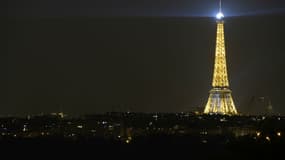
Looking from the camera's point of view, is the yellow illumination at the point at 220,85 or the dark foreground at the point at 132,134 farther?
the yellow illumination at the point at 220,85

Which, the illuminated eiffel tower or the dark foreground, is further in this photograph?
the illuminated eiffel tower

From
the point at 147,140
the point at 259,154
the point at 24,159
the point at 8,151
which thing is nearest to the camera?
the point at 259,154

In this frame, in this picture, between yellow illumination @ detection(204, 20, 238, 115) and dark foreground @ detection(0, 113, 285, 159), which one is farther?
yellow illumination @ detection(204, 20, 238, 115)

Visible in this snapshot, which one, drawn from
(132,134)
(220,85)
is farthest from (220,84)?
(132,134)

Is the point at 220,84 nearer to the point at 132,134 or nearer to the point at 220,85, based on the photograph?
the point at 220,85

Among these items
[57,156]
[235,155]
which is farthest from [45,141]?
[235,155]

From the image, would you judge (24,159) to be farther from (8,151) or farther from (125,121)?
(125,121)
